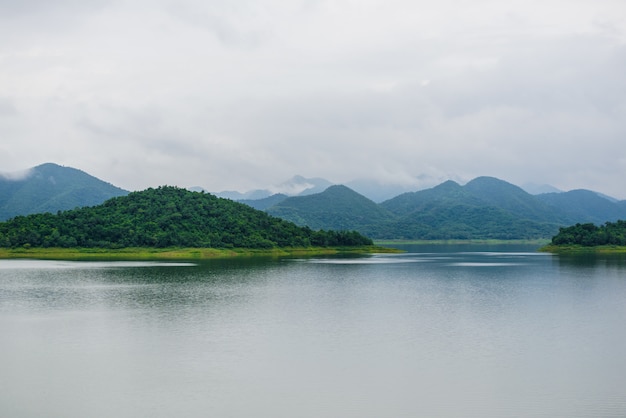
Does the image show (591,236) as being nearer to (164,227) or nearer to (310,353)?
→ (164,227)

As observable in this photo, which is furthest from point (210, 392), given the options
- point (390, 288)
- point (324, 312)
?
point (390, 288)

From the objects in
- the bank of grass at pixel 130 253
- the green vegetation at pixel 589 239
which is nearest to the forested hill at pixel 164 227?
the bank of grass at pixel 130 253

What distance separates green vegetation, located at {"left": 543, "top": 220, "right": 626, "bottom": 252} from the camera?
552 feet

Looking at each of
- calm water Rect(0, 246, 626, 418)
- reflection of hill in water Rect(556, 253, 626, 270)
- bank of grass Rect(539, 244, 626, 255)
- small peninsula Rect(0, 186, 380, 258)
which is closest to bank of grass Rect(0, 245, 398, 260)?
small peninsula Rect(0, 186, 380, 258)

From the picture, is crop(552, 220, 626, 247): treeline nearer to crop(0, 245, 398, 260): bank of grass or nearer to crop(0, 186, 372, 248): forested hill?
crop(0, 186, 372, 248): forested hill

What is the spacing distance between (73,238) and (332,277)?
287 feet

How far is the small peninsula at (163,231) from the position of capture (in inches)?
5517

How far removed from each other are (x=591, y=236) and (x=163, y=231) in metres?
120

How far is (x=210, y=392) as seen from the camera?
24.1m

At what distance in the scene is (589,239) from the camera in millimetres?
169625

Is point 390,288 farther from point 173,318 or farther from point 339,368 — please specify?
point 339,368

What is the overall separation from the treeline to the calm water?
12066 centimetres

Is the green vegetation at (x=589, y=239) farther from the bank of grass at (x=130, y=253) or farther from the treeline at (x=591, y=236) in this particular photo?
the bank of grass at (x=130, y=253)

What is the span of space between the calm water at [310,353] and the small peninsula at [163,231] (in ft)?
276
